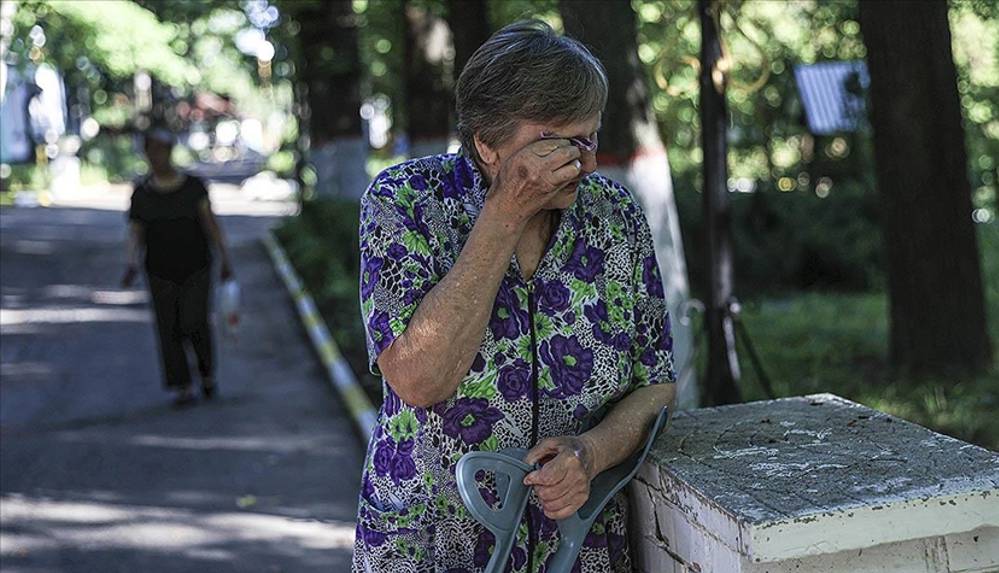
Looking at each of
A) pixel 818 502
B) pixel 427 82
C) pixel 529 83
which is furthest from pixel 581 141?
pixel 427 82

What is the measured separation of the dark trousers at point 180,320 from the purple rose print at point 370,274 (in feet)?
25.6

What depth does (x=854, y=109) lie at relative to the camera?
1611 cm

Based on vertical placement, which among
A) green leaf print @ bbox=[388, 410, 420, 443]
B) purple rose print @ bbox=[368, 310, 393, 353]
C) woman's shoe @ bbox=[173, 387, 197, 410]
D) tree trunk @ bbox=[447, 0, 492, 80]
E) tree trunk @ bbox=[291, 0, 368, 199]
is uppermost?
tree trunk @ bbox=[291, 0, 368, 199]

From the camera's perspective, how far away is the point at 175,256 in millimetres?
9867

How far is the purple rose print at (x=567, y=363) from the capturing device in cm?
234

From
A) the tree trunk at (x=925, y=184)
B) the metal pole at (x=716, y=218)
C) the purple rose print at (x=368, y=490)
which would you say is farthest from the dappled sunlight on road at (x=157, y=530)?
the tree trunk at (x=925, y=184)

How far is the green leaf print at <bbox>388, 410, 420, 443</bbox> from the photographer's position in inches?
92.8

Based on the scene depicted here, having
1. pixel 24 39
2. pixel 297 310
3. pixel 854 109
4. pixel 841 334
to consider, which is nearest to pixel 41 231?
pixel 24 39

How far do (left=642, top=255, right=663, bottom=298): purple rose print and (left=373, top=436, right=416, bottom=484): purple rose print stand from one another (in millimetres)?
527

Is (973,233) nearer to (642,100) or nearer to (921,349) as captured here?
(921,349)

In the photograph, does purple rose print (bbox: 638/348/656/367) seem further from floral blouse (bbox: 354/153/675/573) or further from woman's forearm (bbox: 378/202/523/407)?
woman's forearm (bbox: 378/202/523/407)

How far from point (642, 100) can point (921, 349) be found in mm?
3408

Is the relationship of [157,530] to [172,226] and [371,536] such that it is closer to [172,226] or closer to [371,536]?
[172,226]

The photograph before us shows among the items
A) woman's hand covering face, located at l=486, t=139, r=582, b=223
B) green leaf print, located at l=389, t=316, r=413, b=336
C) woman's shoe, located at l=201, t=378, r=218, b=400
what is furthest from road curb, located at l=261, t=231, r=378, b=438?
woman's hand covering face, located at l=486, t=139, r=582, b=223
